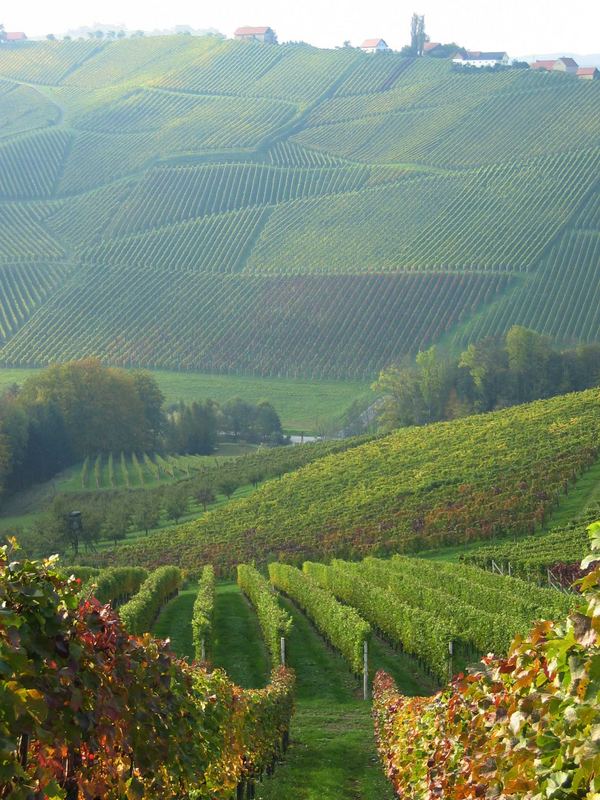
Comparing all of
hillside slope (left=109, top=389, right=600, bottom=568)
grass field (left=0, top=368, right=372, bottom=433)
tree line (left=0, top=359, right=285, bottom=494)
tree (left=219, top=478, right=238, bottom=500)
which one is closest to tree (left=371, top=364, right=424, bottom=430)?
grass field (left=0, top=368, right=372, bottom=433)

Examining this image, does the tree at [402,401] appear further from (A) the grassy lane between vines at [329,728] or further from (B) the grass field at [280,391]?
(A) the grassy lane between vines at [329,728]

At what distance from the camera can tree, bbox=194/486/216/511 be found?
220 feet

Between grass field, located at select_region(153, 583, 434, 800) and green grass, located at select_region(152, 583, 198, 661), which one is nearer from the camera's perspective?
grass field, located at select_region(153, 583, 434, 800)

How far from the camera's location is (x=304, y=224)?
13225cm

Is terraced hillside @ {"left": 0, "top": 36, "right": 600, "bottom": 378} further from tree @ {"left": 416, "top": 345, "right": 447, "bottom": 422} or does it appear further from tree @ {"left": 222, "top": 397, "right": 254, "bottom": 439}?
tree @ {"left": 222, "top": 397, "right": 254, "bottom": 439}

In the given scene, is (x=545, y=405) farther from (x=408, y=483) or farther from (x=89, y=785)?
(x=89, y=785)

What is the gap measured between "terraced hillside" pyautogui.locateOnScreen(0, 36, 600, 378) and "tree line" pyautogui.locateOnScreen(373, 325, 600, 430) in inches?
386

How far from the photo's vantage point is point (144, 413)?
286 feet

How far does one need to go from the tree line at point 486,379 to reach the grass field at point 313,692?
51.0 m

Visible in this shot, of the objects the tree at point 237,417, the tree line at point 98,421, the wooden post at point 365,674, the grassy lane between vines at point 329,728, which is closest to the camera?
the grassy lane between vines at point 329,728

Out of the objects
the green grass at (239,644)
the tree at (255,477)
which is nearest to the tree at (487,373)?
the tree at (255,477)

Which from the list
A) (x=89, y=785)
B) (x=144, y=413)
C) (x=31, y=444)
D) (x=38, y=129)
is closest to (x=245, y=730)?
(x=89, y=785)

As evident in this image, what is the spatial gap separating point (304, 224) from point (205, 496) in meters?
70.3

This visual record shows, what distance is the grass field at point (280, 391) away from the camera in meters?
93.6
